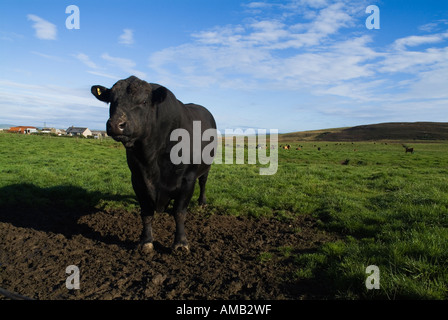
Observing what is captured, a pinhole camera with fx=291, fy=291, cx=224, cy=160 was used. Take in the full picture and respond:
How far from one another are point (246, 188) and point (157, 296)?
251 inches

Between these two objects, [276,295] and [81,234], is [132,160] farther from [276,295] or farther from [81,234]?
[276,295]

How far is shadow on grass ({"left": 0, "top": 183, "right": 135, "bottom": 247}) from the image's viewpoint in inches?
237

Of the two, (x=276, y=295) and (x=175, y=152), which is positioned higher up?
(x=175, y=152)

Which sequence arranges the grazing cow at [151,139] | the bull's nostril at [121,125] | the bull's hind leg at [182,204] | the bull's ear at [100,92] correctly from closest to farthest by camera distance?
the bull's nostril at [121,125] < the grazing cow at [151,139] < the bull's ear at [100,92] < the bull's hind leg at [182,204]

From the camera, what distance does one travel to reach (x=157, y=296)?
138 inches

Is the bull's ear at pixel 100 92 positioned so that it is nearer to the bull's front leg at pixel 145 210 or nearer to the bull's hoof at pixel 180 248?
the bull's front leg at pixel 145 210

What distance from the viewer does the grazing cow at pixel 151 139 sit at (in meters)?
4.08

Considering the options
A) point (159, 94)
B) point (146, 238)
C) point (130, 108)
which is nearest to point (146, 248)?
point (146, 238)

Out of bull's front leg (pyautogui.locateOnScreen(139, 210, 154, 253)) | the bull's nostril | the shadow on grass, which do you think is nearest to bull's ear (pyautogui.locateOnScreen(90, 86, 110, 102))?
the bull's nostril

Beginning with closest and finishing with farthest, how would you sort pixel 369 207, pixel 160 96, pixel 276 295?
pixel 276 295, pixel 160 96, pixel 369 207

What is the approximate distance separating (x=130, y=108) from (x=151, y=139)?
645 millimetres

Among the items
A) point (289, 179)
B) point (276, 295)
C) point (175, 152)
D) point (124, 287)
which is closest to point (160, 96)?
point (175, 152)

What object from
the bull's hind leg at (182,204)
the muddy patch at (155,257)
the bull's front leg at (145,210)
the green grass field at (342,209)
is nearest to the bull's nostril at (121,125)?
the bull's front leg at (145,210)

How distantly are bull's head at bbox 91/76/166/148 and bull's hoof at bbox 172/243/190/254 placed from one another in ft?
6.10
